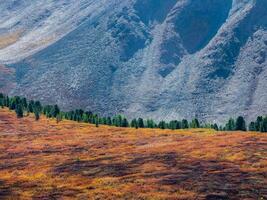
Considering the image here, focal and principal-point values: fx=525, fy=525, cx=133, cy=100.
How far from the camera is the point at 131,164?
10369cm

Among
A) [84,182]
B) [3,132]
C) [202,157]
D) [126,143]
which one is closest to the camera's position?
[84,182]

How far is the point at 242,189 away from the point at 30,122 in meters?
122

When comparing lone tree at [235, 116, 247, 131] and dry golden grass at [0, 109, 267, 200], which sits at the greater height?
lone tree at [235, 116, 247, 131]

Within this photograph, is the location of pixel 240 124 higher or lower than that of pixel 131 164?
higher

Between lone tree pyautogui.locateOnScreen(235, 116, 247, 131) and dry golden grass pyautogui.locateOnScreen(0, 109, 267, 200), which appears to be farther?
lone tree pyautogui.locateOnScreen(235, 116, 247, 131)

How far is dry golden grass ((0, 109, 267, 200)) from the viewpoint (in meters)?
77.0

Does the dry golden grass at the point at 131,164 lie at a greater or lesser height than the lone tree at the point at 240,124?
lesser

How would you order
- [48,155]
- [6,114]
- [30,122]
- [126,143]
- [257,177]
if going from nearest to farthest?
1. [257,177]
2. [48,155]
3. [126,143]
4. [30,122]
5. [6,114]

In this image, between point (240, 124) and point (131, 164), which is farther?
point (240, 124)

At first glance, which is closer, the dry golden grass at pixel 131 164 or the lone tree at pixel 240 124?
the dry golden grass at pixel 131 164

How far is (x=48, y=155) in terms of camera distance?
126m

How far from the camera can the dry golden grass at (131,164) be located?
77.0 m

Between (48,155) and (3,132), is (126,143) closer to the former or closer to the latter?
(48,155)

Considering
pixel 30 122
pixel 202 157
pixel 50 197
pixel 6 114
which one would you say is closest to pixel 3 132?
pixel 30 122
